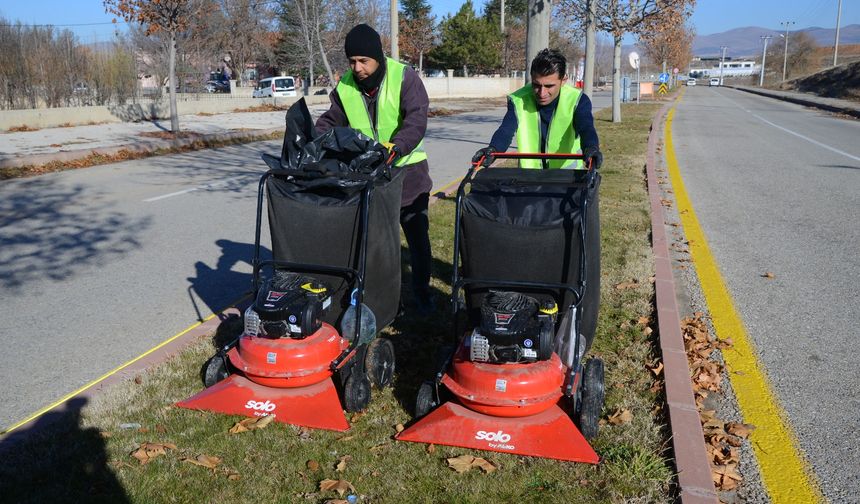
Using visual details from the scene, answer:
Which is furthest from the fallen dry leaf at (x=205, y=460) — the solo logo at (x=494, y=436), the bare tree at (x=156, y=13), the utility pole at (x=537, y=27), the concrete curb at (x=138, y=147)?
the bare tree at (x=156, y=13)

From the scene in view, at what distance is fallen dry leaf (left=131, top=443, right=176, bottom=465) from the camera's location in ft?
10.8

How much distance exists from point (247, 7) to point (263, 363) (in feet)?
160

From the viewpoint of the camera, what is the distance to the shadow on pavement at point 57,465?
301 cm

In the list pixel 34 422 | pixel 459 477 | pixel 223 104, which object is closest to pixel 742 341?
pixel 459 477

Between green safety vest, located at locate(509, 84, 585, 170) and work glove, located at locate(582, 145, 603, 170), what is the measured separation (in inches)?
15.9

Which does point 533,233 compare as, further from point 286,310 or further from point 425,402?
point 286,310

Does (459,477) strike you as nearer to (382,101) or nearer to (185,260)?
(382,101)

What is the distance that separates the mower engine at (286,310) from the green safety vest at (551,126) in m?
1.65

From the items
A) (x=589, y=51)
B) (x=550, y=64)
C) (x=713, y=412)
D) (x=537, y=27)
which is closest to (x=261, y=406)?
(x=713, y=412)

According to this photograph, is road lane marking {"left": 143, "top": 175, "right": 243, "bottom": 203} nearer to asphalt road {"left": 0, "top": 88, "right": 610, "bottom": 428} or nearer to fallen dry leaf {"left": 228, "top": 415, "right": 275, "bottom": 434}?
asphalt road {"left": 0, "top": 88, "right": 610, "bottom": 428}

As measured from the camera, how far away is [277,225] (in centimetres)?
394

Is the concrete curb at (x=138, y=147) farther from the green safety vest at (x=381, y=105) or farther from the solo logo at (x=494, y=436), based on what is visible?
the solo logo at (x=494, y=436)

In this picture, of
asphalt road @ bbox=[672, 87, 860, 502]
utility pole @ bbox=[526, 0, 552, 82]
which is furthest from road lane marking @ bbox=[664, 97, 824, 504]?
utility pole @ bbox=[526, 0, 552, 82]

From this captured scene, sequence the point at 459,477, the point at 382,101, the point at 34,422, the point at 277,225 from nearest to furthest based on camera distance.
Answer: the point at 459,477 < the point at 34,422 < the point at 277,225 < the point at 382,101
